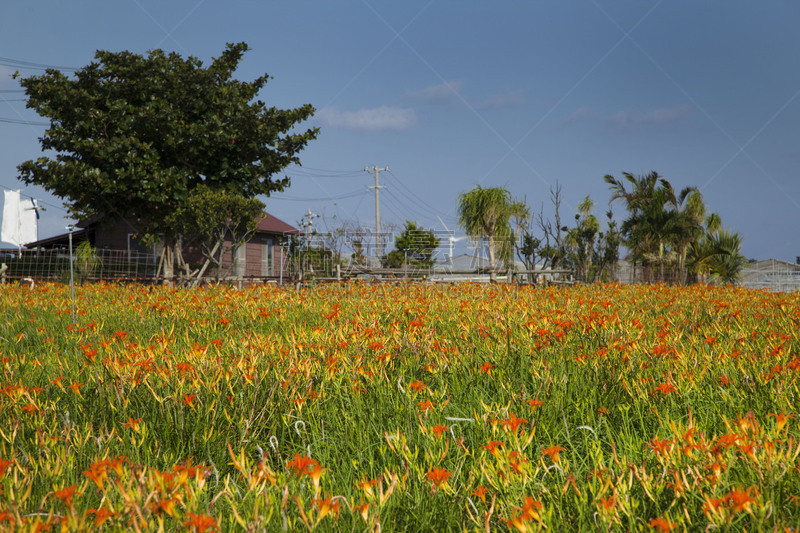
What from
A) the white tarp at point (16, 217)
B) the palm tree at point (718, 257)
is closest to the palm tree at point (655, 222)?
the palm tree at point (718, 257)

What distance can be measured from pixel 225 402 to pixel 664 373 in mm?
2372

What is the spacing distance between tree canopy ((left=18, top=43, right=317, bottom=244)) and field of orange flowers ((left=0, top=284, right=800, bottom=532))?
15460 millimetres

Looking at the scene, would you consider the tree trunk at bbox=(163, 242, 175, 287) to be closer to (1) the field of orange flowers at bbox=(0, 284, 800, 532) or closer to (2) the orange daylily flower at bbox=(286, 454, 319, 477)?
(1) the field of orange flowers at bbox=(0, 284, 800, 532)

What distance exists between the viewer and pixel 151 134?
19.1 meters

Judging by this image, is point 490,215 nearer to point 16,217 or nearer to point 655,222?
point 655,222

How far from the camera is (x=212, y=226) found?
17.5 meters

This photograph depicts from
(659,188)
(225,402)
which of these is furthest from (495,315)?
(659,188)

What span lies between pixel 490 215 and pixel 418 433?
27783mm

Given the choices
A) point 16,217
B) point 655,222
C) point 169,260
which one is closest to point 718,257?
point 655,222

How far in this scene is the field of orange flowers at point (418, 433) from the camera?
150 centimetres

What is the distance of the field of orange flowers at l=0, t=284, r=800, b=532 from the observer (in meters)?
1.50

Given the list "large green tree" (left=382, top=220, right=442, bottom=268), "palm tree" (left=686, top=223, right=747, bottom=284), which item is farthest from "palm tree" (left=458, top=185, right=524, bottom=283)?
"palm tree" (left=686, top=223, right=747, bottom=284)

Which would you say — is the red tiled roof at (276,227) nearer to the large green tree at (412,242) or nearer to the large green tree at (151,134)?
the large green tree at (412,242)

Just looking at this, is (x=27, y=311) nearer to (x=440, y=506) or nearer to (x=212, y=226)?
(x=440, y=506)
